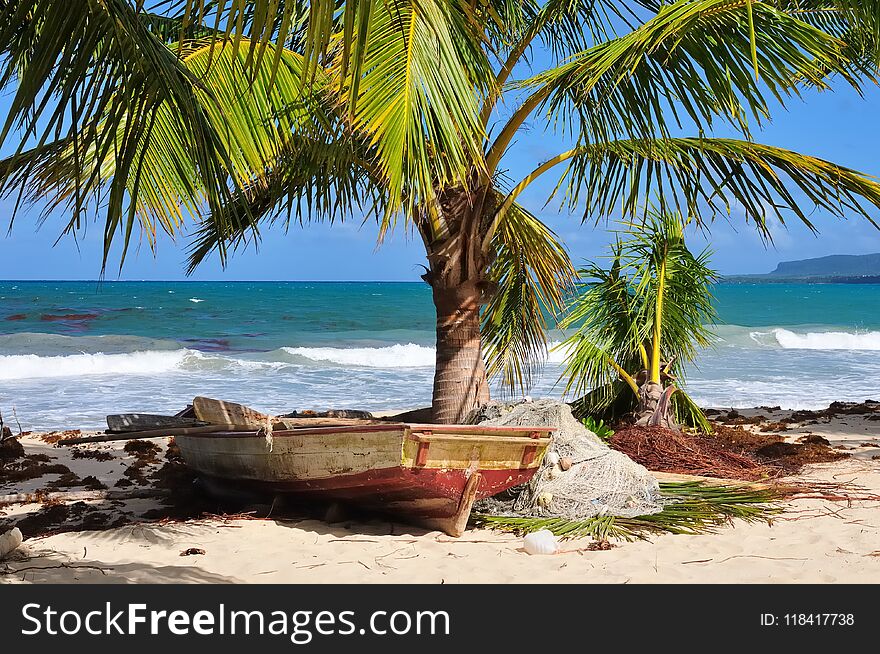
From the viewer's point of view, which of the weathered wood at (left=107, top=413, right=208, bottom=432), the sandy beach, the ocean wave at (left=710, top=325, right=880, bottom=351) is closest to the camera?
the sandy beach

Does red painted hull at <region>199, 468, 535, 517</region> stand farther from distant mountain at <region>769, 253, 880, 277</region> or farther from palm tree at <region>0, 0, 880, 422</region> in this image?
distant mountain at <region>769, 253, 880, 277</region>

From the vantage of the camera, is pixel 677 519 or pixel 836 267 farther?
pixel 836 267

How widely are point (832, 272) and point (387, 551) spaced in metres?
102

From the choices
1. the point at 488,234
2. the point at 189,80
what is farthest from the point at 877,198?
the point at 189,80

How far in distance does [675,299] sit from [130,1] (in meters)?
6.34

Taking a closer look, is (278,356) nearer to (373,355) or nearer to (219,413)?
(373,355)

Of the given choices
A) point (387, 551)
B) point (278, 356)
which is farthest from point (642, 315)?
point (278, 356)

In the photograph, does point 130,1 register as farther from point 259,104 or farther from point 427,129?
point 259,104

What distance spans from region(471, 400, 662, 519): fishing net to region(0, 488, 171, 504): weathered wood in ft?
9.40

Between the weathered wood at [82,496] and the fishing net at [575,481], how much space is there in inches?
113

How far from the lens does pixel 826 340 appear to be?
30.0 meters

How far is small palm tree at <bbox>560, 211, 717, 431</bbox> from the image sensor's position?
827 centimetres

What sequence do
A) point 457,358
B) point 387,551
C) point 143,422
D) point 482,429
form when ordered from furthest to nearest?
point 457,358
point 143,422
point 482,429
point 387,551

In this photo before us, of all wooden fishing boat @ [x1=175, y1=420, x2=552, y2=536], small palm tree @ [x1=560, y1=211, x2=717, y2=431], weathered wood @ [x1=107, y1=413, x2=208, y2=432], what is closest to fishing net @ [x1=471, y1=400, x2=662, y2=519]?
wooden fishing boat @ [x1=175, y1=420, x2=552, y2=536]
